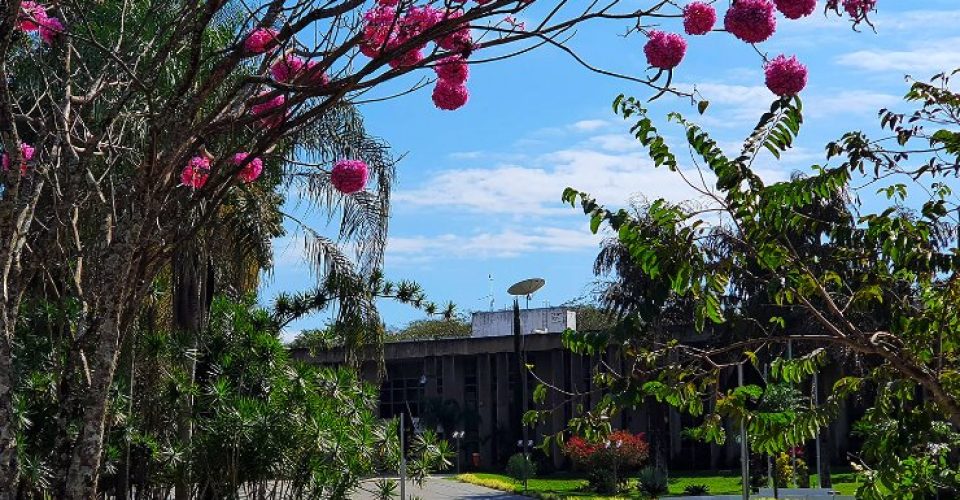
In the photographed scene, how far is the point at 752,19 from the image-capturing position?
17.1ft

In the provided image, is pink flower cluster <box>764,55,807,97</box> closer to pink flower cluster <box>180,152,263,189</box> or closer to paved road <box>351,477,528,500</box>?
pink flower cluster <box>180,152,263,189</box>

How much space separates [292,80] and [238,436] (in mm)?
7110

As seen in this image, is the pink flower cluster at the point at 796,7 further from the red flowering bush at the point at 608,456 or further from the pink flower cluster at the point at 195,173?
the red flowering bush at the point at 608,456

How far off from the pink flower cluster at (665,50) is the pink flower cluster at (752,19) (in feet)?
0.85

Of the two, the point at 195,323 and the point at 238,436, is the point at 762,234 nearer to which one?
the point at 238,436

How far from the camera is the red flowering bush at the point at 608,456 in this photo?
32750 millimetres

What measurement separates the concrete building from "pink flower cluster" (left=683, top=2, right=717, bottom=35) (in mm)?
34724

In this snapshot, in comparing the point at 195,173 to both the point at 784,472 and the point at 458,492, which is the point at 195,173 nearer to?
the point at 458,492

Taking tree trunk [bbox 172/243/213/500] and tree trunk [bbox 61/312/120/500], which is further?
tree trunk [bbox 172/243/213/500]

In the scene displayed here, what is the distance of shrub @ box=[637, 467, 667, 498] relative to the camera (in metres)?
31.2

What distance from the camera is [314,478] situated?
39.0 feet

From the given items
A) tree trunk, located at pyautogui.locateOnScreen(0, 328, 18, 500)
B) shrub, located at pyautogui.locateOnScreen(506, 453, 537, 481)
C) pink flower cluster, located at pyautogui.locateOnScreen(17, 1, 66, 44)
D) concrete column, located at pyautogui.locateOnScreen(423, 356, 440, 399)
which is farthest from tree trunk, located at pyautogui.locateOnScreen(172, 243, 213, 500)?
concrete column, located at pyautogui.locateOnScreen(423, 356, 440, 399)

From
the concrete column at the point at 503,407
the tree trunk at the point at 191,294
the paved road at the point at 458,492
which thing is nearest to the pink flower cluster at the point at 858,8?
the tree trunk at the point at 191,294

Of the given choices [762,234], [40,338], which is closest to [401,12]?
[762,234]
